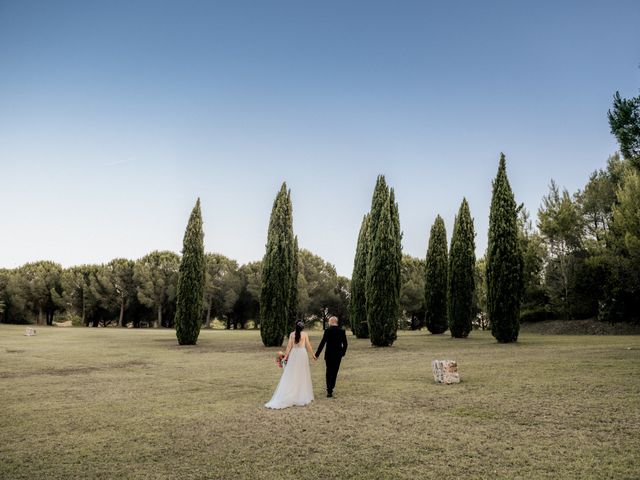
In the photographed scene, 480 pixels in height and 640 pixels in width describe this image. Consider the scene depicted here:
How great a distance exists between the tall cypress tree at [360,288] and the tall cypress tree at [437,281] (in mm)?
5583

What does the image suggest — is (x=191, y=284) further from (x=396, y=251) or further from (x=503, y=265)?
(x=503, y=265)

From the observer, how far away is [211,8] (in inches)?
578

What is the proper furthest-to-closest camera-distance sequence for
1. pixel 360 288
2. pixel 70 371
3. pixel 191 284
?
pixel 360 288 → pixel 191 284 → pixel 70 371

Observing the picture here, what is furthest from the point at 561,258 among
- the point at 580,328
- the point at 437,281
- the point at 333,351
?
the point at 333,351

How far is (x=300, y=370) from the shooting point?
9.27 m

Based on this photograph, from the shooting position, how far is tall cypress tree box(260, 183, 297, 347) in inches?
1011

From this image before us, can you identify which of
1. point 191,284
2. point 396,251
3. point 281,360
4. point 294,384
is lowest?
point 294,384

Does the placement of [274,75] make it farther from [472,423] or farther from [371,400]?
[472,423]

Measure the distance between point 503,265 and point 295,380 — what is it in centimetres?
1866

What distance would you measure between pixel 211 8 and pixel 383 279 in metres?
15.7

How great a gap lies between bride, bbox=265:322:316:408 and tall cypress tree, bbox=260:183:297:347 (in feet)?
53.8

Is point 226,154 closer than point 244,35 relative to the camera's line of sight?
No

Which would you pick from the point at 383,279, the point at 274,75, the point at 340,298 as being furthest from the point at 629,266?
the point at 340,298

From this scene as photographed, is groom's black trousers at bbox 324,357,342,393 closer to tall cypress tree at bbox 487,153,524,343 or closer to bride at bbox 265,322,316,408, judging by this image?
bride at bbox 265,322,316,408
